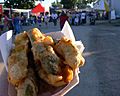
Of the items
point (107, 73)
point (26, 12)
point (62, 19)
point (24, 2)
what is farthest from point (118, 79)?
point (24, 2)

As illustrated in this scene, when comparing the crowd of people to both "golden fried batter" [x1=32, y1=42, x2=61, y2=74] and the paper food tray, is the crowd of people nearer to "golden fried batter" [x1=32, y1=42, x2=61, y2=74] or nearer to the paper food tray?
the paper food tray

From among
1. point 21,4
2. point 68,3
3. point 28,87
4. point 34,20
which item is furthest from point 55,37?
point 68,3

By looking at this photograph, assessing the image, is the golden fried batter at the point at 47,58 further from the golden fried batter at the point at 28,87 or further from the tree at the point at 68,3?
the tree at the point at 68,3

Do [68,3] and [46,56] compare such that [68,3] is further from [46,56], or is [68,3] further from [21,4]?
[46,56]

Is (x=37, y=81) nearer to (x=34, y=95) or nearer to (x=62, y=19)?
(x=34, y=95)

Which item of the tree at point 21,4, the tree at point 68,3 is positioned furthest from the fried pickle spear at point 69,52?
the tree at point 68,3

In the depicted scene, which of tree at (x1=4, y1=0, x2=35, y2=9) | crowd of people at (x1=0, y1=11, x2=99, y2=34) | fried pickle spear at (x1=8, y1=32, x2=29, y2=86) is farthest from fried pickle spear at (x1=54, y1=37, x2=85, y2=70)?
tree at (x1=4, y1=0, x2=35, y2=9)
